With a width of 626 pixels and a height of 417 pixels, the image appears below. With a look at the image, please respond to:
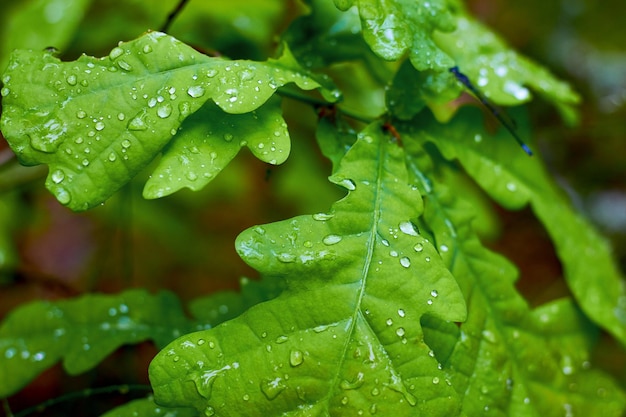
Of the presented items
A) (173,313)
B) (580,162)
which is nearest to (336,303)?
(173,313)

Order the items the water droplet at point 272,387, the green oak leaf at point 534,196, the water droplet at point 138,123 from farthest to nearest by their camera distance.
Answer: the green oak leaf at point 534,196
the water droplet at point 138,123
the water droplet at point 272,387

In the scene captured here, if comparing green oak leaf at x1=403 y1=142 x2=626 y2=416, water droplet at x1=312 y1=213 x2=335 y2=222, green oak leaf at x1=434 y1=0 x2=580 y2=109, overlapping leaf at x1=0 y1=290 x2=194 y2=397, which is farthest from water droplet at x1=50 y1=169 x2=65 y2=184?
green oak leaf at x1=434 y1=0 x2=580 y2=109

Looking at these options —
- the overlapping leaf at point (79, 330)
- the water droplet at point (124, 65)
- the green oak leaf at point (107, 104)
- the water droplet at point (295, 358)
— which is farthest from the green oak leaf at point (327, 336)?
the overlapping leaf at point (79, 330)

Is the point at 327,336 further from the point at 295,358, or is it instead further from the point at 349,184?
the point at 349,184

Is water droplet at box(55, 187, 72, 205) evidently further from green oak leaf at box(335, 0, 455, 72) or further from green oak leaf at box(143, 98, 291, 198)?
green oak leaf at box(335, 0, 455, 72)

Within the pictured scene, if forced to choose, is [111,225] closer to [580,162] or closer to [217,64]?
[217,64]

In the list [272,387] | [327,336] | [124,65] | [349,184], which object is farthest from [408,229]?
[124,65]

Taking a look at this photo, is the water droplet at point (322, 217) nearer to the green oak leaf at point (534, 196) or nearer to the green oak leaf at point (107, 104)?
the green oak leaf at point (107, 104)
